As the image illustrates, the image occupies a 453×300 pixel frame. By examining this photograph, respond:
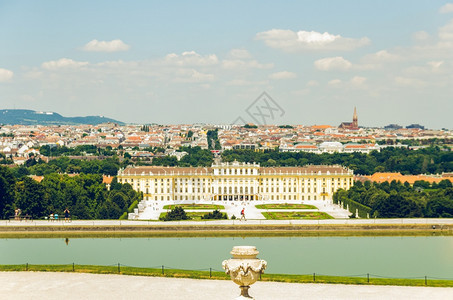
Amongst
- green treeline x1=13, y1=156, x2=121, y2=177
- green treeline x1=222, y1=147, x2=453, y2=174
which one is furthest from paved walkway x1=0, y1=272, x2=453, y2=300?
green treeline x1=222, y1=147, x2=453, y2=174

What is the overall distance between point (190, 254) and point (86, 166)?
47144mm

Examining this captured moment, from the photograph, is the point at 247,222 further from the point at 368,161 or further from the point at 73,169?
the point at 368,161

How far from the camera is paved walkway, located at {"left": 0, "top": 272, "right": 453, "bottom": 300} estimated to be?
1594 centimetres

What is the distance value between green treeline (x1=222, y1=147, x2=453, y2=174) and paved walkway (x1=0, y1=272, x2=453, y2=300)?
5580cm

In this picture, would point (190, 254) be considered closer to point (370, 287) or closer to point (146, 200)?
point (370, 287)

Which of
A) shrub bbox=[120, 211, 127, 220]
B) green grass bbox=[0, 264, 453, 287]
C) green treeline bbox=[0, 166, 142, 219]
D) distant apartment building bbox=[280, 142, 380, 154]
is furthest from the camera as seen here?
distant apartment building bbox=[280, 142, 380, 154]

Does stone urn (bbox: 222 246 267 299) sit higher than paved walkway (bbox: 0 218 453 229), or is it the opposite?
stone urn (bbox: 222 246 267 299)

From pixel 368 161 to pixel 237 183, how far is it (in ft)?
91.8

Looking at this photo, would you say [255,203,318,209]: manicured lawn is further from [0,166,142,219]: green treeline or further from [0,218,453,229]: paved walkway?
[0,218,453,229]: paved walkway

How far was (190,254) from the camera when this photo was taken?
1011 inches

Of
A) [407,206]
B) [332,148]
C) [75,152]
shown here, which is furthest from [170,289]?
[332,148]

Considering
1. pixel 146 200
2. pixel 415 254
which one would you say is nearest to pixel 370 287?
pixel 415 254

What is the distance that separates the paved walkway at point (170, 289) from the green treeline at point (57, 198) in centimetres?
1906

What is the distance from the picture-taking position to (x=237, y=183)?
188ft
